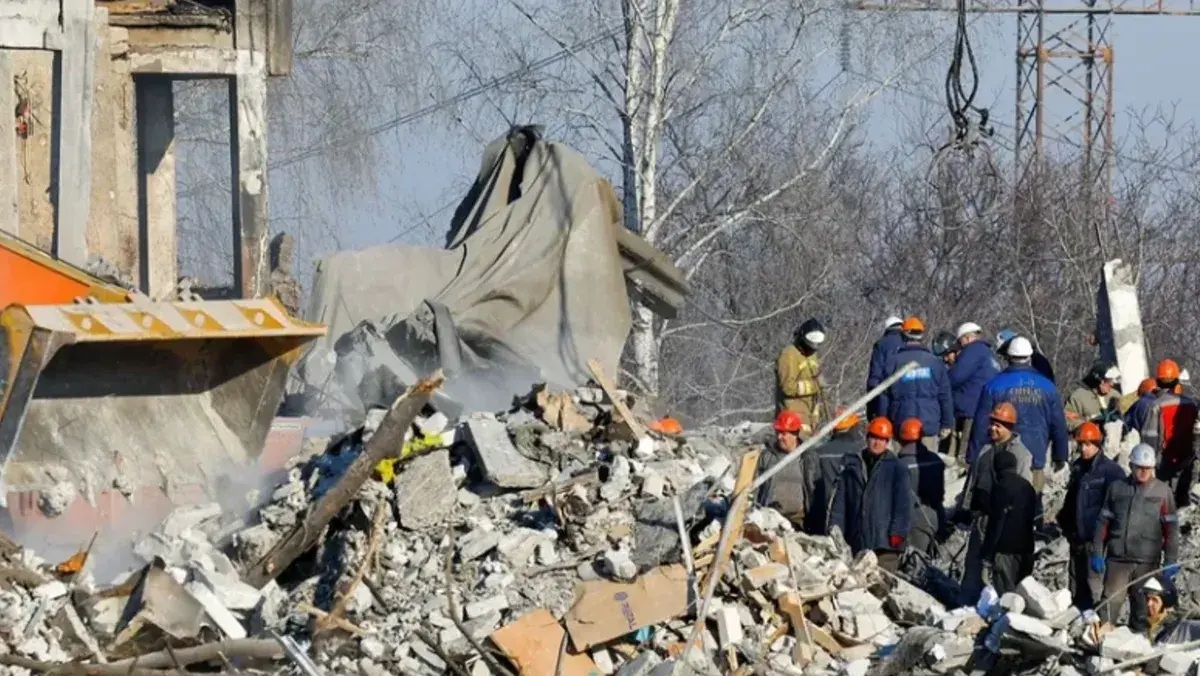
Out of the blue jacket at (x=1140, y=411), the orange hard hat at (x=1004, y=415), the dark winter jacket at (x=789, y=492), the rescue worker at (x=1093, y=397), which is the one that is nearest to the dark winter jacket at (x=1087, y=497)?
the orange hard hat at (x=1004, y=415)

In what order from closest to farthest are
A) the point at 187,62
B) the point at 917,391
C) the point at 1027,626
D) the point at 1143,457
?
the point at 1027,626 < the point at 1143,457 < the point at 917,391 < the point at 187,62

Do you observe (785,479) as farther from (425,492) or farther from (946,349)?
(946,349)

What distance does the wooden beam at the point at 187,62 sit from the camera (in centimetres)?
1780

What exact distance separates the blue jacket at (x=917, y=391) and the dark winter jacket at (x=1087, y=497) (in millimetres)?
2724

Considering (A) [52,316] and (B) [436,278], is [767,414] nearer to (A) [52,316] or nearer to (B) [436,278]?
(B) [436,278]

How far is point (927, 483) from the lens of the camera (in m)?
13.1

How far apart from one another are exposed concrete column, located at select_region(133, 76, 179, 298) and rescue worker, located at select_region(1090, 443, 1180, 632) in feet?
33.6

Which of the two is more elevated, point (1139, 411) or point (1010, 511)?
point (1139, 411)

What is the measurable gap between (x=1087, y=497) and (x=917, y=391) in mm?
3110

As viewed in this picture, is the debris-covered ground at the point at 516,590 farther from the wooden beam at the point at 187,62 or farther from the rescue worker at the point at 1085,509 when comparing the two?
the wooden beam at the point at 187,62

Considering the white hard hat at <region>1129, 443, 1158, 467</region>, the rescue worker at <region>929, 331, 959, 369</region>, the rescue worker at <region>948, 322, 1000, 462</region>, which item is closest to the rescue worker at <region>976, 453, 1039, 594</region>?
the white hard hat at <region>1129, 443, 1158, 467</region>

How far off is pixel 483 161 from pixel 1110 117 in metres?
14.0

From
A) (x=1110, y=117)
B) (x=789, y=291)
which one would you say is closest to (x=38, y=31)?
(x=789, y=291)

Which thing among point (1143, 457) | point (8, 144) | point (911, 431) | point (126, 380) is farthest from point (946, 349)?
point (8, 144)
